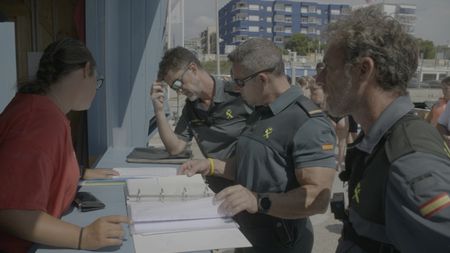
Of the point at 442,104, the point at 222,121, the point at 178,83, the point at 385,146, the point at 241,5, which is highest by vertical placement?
the point at 241,5

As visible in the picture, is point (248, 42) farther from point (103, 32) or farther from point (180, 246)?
point (103, 32)

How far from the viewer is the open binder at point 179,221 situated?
1180 millimetres

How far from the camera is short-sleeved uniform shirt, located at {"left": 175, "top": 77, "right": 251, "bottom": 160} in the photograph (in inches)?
108

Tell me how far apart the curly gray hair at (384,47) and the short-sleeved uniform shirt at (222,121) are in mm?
1559

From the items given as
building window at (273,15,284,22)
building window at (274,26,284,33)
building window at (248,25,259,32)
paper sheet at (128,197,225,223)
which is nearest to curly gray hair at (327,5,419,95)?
paper sheet at (128,197,225,223)

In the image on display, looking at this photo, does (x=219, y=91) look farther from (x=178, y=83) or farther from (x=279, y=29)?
(x=279, y=29)

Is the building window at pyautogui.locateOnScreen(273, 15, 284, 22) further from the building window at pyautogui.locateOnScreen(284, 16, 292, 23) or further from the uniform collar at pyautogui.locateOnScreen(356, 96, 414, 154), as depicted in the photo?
the uniform collar at pyautogui.locateOnScreen(356, 96, 414, 154)

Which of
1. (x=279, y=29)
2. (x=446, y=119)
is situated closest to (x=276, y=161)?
(x=446, y=119)

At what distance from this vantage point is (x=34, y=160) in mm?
1233

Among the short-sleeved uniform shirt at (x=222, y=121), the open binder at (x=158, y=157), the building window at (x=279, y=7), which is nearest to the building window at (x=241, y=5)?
the building window at (x=279, y=7)

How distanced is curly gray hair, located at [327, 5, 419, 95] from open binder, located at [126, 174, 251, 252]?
0.61 metres

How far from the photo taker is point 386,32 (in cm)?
117

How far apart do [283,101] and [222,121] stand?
100cm

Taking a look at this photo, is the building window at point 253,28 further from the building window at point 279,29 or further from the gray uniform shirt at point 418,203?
the gray uniform shirt at point 418,203
